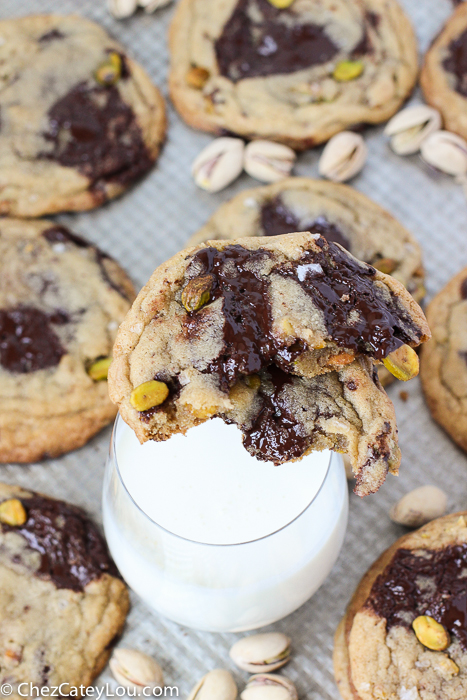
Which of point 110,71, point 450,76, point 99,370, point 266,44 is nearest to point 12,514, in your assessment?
point 99,370

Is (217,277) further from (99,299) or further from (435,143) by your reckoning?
(435,143)

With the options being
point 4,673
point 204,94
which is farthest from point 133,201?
point 4,673

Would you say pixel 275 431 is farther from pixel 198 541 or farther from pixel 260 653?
pixel 260 653

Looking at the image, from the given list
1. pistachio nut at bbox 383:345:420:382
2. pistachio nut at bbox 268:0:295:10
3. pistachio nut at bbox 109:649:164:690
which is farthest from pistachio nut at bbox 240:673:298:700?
pistachio nut at bbox 268:0:295:10

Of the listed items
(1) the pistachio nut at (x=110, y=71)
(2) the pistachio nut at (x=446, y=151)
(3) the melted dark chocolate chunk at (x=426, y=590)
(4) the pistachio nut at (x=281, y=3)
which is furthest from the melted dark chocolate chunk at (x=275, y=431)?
(4) the pistachio nut at (x=281, y=3)

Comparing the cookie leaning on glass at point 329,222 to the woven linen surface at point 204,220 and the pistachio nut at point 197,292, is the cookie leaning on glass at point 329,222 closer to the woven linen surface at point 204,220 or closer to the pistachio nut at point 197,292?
the woven linen surface at point 204,220
